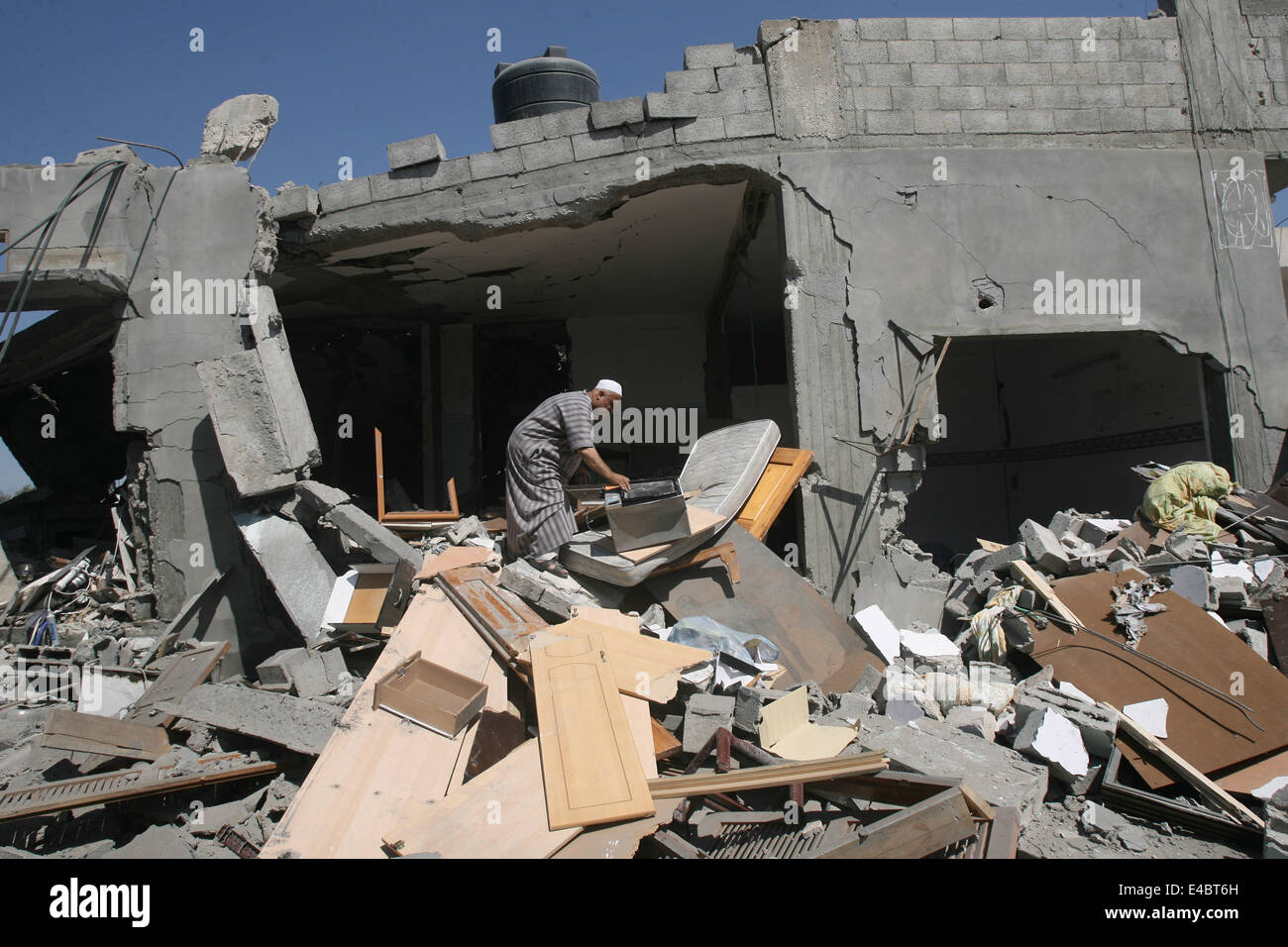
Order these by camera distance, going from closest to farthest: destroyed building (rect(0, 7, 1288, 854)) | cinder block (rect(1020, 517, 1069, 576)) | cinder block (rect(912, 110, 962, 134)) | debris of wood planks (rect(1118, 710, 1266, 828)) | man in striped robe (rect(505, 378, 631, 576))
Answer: debris of wood planks (rect(1118, 710, 1266, 828)) < cinder block (rect(1020, 517, 1069, 576)) < man in striped robe (rect(505, 378, 631, 576)) < destroyed building (rect(0, 7, 1288, 854)) < cinder block (rect(912, 110, 962, 134))

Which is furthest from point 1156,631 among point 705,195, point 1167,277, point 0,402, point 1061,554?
point 0,402

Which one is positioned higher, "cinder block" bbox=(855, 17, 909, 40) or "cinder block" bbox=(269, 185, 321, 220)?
"cinder block" bbox=(855, 17, 909, 40)

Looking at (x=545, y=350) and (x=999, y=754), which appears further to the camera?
(x=545, y=350)

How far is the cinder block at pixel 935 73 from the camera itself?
18.6 ft

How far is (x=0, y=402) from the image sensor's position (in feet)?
25.8

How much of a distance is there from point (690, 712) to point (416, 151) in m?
4.69

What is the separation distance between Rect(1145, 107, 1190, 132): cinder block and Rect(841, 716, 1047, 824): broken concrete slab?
5.09m

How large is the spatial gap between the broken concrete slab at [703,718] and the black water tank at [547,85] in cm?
577

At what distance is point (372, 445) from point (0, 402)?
372 centimetres

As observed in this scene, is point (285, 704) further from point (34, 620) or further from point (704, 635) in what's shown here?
point (34, 620)

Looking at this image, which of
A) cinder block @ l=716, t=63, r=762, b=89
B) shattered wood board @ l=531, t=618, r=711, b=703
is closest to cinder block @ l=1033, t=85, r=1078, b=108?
cinder block @ l=716, t=63, r=762, b=89

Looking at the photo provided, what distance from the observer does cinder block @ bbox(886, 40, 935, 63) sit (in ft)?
18.5

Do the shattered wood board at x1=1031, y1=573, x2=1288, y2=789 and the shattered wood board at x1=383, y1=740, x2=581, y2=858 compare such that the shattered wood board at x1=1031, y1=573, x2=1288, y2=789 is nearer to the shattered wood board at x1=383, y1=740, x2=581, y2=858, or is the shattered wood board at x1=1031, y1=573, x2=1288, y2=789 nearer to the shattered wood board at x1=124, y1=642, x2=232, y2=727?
the shattered wood board at x1=383, y1=740, x2=581, y2=858

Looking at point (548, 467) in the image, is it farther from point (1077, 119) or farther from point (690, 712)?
point (1077, 119)
